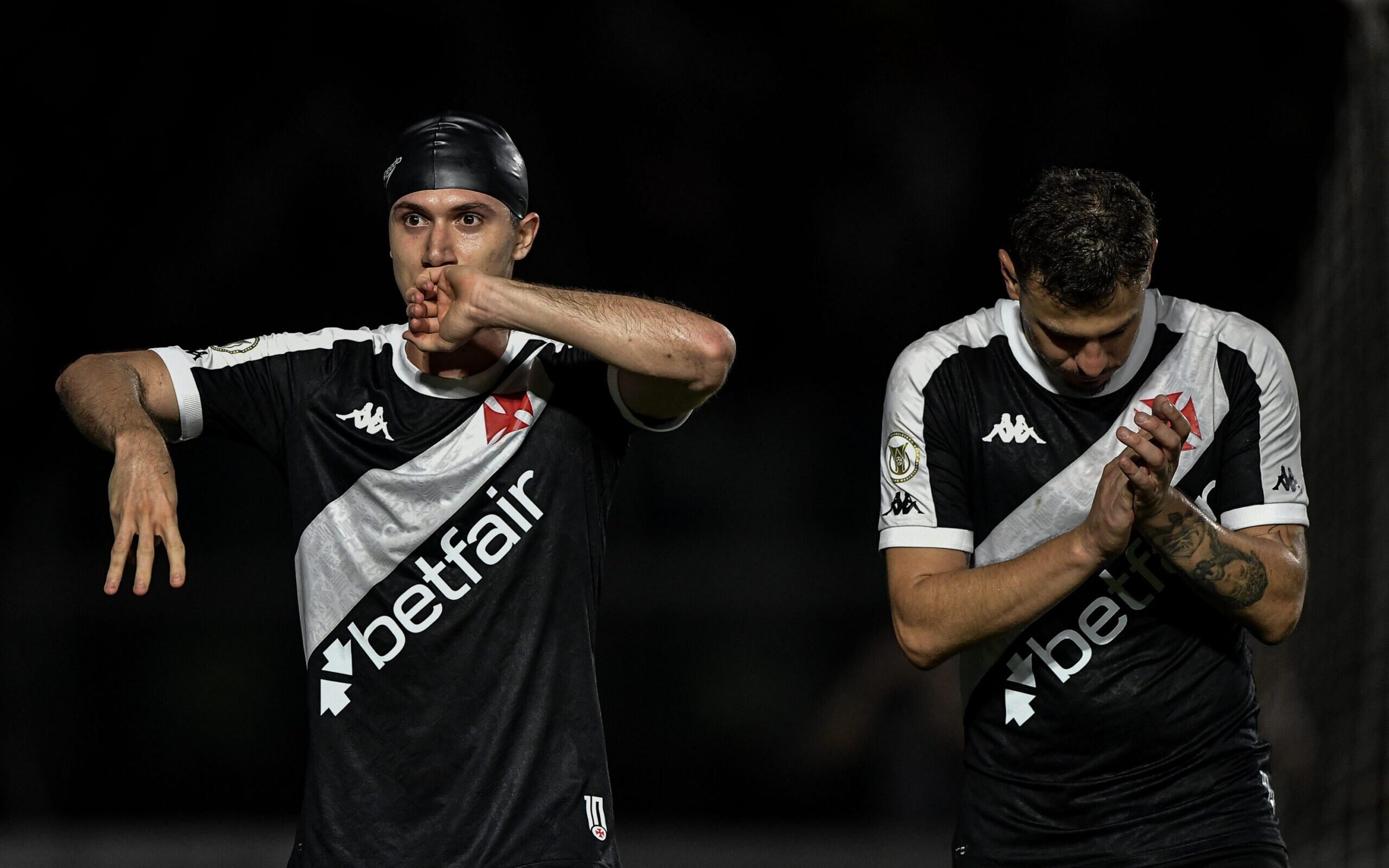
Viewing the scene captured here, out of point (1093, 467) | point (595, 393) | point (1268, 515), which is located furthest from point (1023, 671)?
point (595, 393)

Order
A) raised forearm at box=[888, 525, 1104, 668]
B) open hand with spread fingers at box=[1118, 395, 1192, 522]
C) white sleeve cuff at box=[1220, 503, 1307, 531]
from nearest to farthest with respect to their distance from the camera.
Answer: open hand with spread fingers at box=[1118, 395, 1192, 522] → raised forearm at box=[888, 525, 1104, 668] → white sleeve cuff at box=[1220, 503, 1307, 531]

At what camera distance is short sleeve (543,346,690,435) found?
3.00 meters

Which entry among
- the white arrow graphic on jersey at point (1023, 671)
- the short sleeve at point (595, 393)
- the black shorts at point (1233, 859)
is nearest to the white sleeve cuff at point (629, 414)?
the short sleeve at point (595, 393)

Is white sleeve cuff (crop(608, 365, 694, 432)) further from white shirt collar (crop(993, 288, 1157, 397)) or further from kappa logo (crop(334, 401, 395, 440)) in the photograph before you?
white shirt collar (crop(993, 288, 1157, 397))

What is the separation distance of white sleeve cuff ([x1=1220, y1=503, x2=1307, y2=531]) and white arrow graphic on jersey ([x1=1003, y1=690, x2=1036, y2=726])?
0.51 m

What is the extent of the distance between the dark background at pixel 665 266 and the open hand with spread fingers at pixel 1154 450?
4510mm

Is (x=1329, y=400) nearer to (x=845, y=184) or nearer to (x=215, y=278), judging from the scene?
(x=845, y=184)

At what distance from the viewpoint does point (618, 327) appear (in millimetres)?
2805

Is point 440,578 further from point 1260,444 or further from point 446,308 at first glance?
point 1260,444

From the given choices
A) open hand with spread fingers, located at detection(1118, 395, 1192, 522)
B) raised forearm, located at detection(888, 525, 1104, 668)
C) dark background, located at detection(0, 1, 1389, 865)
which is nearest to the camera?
open hand with spread fingers, located at detection(1118, 395, 1192, 522)

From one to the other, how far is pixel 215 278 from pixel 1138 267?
5638 millimetres

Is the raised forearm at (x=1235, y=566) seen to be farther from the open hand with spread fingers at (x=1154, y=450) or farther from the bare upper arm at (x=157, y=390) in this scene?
the bare upper arm at (x=157, y=390)

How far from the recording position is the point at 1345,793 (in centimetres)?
539

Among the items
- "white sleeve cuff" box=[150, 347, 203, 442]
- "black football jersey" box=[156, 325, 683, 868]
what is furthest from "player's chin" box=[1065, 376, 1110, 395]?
"white sleeve cuff" box=[150, 347, 203, 442]
